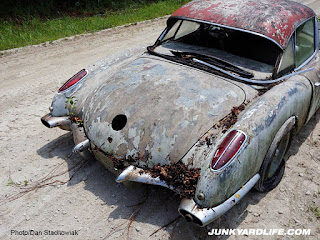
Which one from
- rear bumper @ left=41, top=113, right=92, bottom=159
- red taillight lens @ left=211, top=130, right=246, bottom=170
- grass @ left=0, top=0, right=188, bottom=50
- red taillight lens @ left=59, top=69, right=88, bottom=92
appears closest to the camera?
red taillight lens @ left=211, top=130, right=246, bottom=170

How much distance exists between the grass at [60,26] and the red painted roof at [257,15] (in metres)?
5.45

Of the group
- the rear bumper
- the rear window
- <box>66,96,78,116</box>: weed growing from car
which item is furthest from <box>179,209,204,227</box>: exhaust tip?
the rear window

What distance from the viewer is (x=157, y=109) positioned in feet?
9.97

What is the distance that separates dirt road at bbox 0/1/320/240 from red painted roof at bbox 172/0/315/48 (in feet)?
4.86

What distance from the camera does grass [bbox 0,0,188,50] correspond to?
812 cm

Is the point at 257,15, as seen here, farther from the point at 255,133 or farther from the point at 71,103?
the point at 71,103

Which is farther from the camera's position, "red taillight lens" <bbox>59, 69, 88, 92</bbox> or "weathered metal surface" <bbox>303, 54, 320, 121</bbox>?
"red taillight lens" <bbox>59, 69, 88, 92</bbox>

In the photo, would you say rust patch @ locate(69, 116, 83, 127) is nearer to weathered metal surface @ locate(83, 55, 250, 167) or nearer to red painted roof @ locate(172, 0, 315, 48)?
weathered metal surface @ locate(83, 55, 250, 167)

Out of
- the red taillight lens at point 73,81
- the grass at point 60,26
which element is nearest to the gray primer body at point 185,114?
the red taillight lens at point 73,81

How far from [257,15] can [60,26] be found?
7127 mm

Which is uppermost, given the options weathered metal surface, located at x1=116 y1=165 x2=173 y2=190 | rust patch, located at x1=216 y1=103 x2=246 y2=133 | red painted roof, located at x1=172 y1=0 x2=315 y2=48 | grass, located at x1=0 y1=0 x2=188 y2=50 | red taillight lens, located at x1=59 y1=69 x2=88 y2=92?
red painted roof, located at x1=172 y1=0 x2=315 y2=48

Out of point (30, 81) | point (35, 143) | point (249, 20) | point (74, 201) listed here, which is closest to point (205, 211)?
point (74, 201)

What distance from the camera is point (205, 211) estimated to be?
2.47 metres

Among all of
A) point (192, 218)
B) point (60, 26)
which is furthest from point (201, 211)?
point (60, 26)
